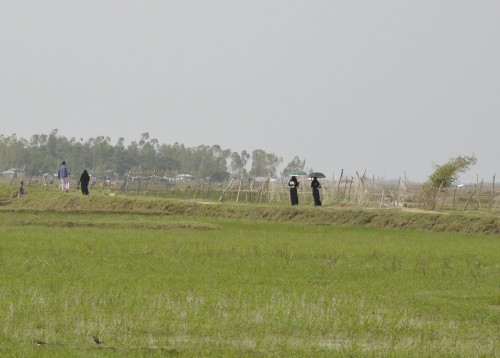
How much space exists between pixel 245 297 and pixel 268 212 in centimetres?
1971

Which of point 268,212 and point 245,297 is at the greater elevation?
point 268,212

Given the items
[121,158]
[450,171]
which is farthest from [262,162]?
[450,171]

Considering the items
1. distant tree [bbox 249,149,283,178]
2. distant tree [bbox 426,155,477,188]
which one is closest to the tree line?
distant tree [bbox 249,149,283,178]

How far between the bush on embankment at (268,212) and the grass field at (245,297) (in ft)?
17.5

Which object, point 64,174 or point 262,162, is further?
point 262,162

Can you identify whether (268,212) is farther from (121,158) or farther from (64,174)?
(121,158)

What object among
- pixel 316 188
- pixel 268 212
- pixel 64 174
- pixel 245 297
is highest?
pixel 316 188

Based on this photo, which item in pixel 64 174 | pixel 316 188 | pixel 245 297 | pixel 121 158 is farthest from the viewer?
pixel 121 158

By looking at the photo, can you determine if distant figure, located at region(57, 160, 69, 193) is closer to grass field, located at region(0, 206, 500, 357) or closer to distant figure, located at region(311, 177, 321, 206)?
distant figure, located at region(311, 177, 321, 206)

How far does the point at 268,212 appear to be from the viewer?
31.3m

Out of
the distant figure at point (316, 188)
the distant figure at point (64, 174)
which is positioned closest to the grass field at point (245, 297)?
the distant figure at point (316, 188)

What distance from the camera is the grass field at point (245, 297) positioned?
885 cm

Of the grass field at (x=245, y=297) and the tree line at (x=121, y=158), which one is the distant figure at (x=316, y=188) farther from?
the tree line at (x=121, y=158)

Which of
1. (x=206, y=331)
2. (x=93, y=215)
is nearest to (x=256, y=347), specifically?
(x=206, y=331)
